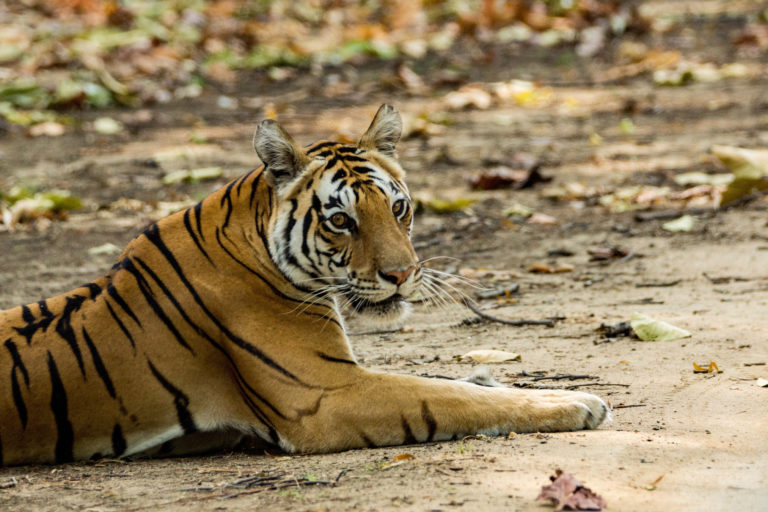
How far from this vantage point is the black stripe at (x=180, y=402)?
3.46m

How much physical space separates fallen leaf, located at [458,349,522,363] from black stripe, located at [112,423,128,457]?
1486 millimetres

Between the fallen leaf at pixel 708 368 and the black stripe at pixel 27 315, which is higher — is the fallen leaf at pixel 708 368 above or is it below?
below

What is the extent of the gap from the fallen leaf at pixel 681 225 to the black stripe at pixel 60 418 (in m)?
3.95

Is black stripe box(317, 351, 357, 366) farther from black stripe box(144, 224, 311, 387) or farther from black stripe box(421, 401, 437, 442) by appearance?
black stripe box(421, 401, 437, 442)

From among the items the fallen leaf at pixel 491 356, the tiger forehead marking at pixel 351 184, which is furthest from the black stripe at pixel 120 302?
the fallen leaf at pixel 491 356

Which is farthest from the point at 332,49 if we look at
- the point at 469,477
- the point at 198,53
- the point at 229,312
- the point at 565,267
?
the point at 469,477

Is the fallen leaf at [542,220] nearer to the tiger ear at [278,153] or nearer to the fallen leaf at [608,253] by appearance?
the fallen leaf at [608,253]

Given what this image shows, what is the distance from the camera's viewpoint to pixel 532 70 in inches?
464

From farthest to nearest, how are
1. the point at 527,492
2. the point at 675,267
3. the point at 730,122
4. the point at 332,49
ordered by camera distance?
the point at 332,49 → the point at 730,122 → the point at 675,267 → the point at 527,492

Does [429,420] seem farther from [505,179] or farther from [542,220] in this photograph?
[505,179]

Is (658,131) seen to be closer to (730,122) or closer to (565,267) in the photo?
(730,122)

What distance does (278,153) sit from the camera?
142 inches

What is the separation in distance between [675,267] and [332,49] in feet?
28.2

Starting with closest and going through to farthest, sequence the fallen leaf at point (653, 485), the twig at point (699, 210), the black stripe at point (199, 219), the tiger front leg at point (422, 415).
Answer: the fallen leaf at point (653, 485)
the tiger front leg at point (422, 415)
the black stripe at point (199, 219)
the twig at point (699, 210)
